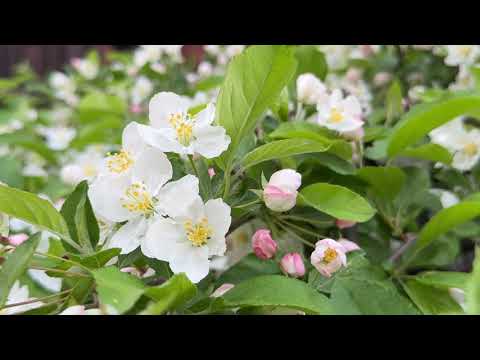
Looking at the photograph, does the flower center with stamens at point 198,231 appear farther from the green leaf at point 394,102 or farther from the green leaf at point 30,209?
the green leaf at point 394,102

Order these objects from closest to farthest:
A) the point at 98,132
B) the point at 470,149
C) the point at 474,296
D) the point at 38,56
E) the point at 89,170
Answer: the point at 474,296 → the point at 470,149 → the point at 89,170 → the point at 98,132 → the point at 38,56

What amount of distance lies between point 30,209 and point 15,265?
0.06 m

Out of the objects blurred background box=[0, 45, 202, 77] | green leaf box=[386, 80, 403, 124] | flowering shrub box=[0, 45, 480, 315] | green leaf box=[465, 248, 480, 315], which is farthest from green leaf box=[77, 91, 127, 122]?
blurred background box=[0, 45, 202, 77]

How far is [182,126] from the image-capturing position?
0.65 meters

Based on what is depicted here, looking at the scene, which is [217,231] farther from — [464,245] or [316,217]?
[464,245]

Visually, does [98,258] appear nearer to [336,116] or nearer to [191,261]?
[191,261]

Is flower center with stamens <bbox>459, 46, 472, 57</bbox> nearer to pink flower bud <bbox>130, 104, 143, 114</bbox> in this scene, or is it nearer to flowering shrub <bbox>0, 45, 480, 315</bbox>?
flowering shrub <bbox>0, 45, 480, 315</bbox>

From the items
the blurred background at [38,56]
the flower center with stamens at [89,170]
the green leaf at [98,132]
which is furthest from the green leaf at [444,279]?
the blurred background at [38,56]

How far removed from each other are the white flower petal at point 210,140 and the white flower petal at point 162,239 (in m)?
0.08

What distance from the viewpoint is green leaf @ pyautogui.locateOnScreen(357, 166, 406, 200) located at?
0.80 m

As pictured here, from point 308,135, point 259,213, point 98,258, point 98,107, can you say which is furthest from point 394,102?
point 98,107

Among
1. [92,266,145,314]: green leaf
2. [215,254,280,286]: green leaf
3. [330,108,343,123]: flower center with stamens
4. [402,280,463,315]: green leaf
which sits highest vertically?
[330,108,343,123]: flower center with stamens

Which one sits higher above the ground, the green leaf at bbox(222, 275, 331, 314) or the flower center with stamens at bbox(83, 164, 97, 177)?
the green leaf at bbox(222, 275, 331, 314)

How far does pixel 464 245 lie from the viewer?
3.66 feet
